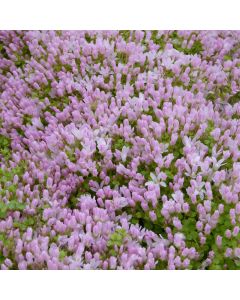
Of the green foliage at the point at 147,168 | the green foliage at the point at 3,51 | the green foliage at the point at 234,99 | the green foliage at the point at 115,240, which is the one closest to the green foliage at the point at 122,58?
the green foliage at the point at 234,99

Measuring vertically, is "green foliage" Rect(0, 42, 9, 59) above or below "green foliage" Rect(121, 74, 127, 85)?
below

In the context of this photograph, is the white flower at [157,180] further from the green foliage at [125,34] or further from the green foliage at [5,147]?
the green foliage at [125,34]

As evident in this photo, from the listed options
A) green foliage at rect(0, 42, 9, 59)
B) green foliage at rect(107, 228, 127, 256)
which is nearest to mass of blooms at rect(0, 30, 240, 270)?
green foliage at rect(107, 228, 127, 256)

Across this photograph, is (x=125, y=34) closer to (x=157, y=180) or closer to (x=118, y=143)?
(x=118, y=143)

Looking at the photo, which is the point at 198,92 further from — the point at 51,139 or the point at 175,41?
the point at 51,139

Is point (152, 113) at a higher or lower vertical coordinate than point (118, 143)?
higher

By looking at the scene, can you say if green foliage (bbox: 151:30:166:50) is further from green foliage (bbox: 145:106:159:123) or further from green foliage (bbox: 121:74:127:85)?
green foliage (bbox: 145:106:159:123)

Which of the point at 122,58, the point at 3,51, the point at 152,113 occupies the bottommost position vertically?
the point at 3,51

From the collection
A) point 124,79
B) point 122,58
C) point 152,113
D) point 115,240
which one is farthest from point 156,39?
point 115,240

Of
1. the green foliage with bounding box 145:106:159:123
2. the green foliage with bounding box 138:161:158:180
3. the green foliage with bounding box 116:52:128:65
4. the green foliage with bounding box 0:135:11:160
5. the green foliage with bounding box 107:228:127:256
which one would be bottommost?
the green foliage with bounding box 0:135:11:160
